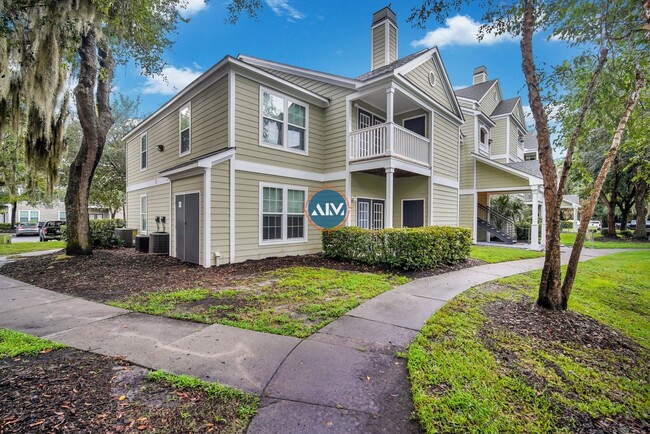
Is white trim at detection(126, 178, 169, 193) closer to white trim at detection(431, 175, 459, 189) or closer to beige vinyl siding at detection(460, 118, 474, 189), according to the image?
white trim at detection(431, 175, 459, 189)

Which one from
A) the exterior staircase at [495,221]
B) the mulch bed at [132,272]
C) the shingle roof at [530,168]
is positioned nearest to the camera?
the mulch bed at [132,272]

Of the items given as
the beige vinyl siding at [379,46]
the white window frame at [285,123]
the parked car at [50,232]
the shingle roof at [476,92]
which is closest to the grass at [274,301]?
the white window frame at [285,123]

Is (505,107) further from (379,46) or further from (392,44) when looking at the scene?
(379,46)

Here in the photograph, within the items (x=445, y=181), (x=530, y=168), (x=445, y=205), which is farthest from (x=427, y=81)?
(x=530, y=168)

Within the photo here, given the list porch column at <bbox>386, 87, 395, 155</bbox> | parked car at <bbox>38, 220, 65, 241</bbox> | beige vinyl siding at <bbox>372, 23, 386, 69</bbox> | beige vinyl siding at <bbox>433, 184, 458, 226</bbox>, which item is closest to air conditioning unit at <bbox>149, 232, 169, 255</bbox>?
porch column at <bbox>386, 87, 395, 155</bbox>

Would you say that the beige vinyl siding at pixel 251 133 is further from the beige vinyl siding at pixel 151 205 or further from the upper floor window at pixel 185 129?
the beige vinyl siding at pixel 151 205

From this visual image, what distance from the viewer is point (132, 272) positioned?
7.36m

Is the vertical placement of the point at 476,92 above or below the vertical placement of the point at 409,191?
above

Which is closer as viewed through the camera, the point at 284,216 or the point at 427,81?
the point at 284,216

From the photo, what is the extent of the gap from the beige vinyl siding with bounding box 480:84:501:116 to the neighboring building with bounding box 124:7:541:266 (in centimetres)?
562

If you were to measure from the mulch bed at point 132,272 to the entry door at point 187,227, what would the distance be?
12.6 inches

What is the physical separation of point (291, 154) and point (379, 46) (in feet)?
22.9

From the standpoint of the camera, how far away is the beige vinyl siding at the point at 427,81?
11086 mm
